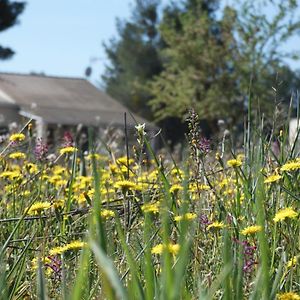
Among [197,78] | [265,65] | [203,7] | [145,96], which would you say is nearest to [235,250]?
[265,65]

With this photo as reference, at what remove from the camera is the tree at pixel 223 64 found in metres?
27.2

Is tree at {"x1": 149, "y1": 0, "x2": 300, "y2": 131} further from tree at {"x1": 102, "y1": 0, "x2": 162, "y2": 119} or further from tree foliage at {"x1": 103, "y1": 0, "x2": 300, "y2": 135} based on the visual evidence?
tree at {"x1": 102, "y1": 0, "x2": 162, "y2": 119}

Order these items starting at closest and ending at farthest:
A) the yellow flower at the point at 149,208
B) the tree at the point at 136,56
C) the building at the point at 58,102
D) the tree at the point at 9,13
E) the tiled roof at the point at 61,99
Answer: the yellow flower at the point at 149,208, the tree at the point at 9,13, the building at the point at 58,102, the tiled roof at the point at 61,99, the tree at the point at 136,56

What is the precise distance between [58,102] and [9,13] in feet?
17.9

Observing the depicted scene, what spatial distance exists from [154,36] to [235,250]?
142ft

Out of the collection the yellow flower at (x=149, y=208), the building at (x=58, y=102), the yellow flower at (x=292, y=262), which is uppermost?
the building at (x=58, y=102)

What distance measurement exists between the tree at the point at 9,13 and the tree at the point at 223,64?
23.0ft

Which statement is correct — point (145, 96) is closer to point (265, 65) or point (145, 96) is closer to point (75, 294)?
point (265, 65)

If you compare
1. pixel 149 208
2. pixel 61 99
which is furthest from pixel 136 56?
pixel 149 208

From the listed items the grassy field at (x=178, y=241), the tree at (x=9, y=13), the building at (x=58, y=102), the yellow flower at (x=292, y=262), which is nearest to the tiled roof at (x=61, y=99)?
the building at (x=58, y=102)

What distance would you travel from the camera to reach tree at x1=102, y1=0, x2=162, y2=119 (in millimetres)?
43031

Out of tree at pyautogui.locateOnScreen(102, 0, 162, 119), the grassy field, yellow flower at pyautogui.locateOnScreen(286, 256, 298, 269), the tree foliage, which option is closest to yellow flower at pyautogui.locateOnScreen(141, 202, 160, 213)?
the grassy field

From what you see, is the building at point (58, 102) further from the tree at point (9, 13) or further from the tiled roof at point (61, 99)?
the tree at point (9, 13)

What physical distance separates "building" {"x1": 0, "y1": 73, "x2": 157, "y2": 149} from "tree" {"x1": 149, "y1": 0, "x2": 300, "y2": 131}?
8.70 feet
